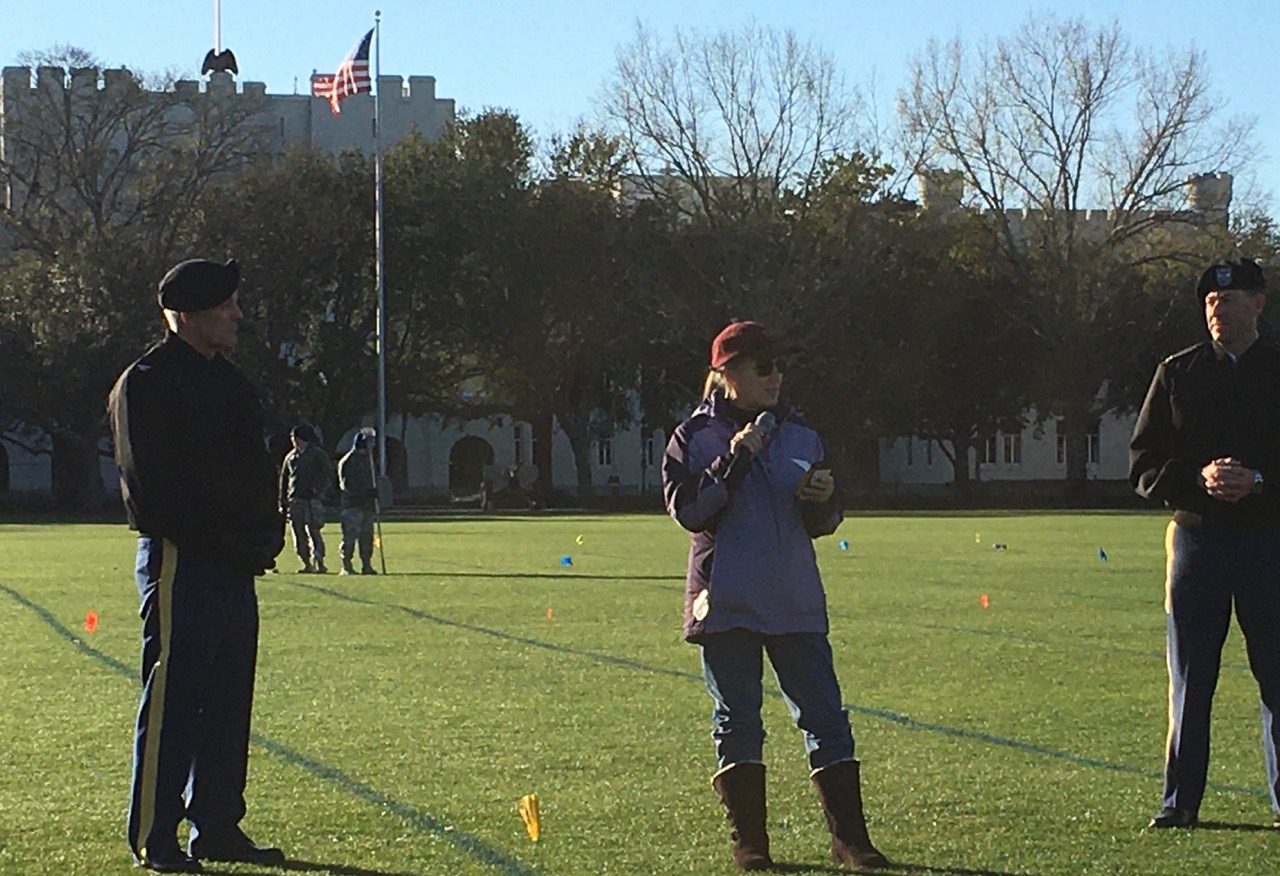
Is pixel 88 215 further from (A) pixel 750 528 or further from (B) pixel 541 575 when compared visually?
(A) pixel 750 528

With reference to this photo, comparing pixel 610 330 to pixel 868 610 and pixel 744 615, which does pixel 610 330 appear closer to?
pixel 868 610

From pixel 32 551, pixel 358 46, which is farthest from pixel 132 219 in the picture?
pixel 32 551

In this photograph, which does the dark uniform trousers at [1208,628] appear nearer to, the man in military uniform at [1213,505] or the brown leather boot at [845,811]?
the man in military uniform at [1213,505]

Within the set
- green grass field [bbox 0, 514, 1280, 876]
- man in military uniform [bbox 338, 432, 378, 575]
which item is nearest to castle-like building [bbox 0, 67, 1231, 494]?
man in military uniform [bbox 338, 432, 378, 575]

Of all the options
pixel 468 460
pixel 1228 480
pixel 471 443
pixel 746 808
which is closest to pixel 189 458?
pixel 746 808

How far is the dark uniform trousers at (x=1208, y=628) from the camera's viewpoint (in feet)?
24.9

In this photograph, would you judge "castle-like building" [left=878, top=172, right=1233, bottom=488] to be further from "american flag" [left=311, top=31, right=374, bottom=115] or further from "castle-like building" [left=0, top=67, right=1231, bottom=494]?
"american flag" [left=311, top=31, right=374, bottom=115]

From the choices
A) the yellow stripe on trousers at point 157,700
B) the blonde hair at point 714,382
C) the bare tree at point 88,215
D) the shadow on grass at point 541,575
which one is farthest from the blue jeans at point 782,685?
the bare tree at point 88,215

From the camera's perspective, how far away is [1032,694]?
12312mm

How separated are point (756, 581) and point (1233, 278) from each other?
83.8 inches

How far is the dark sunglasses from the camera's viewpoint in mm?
6965

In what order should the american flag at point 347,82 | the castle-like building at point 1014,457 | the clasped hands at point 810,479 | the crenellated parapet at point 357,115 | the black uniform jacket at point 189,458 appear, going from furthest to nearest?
the castle-like building at point 1014,457 → the crenellated parapet at point 357,115 → the american flag at point 347,82 → the black uniform jacket at point 189,458 → the clasped hands at point 810,479

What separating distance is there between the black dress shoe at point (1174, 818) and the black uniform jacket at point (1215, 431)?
1.04 m

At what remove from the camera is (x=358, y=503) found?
86.7 ft
